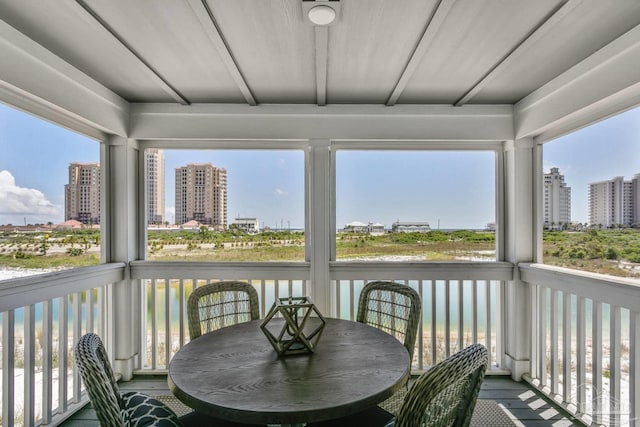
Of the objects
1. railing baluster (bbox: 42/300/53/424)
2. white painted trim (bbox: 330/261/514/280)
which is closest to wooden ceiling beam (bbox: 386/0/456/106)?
white painted trim (bbox: 330/261/514/280)

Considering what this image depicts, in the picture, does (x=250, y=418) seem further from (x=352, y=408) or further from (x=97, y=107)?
(x=97, y=107)

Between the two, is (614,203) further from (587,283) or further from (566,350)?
Result: (566,350)

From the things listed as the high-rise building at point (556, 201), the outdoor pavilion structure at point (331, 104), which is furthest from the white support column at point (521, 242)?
the high-rise building at point (556, 201)

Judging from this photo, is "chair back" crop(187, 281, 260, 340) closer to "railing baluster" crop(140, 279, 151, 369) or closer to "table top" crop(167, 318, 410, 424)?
"table top" crop(167, 318, 410, 424)

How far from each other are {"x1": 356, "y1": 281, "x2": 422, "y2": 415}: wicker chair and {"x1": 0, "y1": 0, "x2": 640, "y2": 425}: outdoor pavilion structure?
0.64 m

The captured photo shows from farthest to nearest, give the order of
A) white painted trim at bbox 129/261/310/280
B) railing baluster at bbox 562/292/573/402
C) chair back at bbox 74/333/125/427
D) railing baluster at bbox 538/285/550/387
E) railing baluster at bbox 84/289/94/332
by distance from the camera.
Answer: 1. white painted trim at bbox 129/261/310/280
2. railing baluster at bbox 538/285/550/387
3. railing baluster at bbox 84/289/94/332
4. railing baluster at bbox 562/292/573/402
5. chair back at bbox 74/333/125/427

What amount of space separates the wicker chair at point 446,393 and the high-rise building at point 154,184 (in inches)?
113

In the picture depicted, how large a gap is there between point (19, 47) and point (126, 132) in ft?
3.57

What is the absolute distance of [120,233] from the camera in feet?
9.79

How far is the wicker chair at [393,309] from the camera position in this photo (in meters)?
2.14

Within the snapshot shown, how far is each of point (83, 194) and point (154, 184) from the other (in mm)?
615

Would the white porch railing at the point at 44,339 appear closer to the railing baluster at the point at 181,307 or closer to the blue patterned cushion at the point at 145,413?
the railing baluster at the point at 181,307

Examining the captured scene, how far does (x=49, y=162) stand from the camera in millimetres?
2367

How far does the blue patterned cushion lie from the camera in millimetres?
1336
